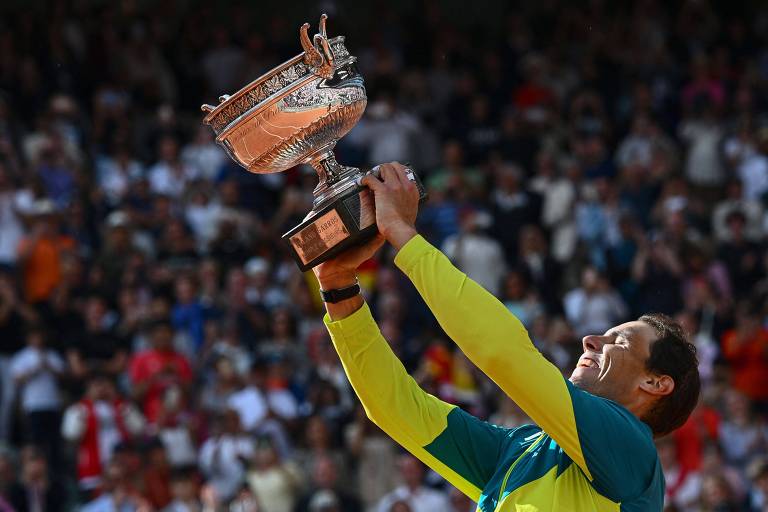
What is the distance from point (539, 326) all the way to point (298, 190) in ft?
9.71

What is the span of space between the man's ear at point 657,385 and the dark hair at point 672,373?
1 centimetres

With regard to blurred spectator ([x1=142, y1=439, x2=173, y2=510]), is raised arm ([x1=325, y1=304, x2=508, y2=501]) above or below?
below

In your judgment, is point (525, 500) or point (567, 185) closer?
point (525, 500)

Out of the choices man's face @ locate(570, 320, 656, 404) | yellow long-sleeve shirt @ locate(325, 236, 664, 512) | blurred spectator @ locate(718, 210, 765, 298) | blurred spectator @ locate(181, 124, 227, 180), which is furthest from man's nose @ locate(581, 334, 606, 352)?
blurred spectator @ locate(181, 124, 227, 180)

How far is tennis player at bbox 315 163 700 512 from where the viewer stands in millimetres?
3371

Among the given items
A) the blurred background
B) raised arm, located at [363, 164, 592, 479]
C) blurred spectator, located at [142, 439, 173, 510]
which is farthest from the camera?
the blurred background

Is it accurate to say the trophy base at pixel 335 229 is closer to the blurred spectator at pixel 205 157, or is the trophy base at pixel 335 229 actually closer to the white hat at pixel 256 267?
the white hat at pixel 256 267

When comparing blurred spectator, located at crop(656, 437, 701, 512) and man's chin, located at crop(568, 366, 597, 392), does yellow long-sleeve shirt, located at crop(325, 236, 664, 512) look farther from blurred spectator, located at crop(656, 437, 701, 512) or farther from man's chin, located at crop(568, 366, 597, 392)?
blurred spectator, located at crop(656, 437, 701, 512)

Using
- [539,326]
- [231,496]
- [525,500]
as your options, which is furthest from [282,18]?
[525,500]

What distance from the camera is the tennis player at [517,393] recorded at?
337cm

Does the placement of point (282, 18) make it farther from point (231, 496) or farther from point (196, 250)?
point (231, 496)

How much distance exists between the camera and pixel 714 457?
35.0 ft

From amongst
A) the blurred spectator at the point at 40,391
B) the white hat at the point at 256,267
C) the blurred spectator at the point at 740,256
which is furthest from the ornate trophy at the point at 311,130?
the blurred spectator at the point at 740,256

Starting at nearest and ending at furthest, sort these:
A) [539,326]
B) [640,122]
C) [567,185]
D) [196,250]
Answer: [539,326] → [196,250] → [567,185] → [640,122]
